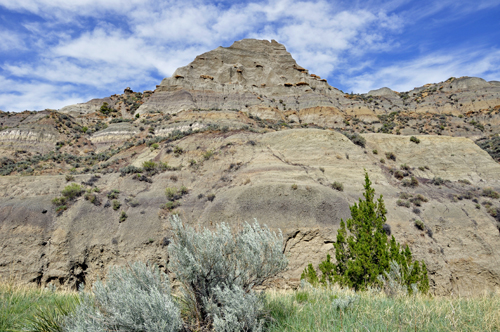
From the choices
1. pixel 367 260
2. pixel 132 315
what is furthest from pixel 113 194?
pixel 132 315

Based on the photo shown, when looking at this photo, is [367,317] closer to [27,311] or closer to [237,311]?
[237,311]

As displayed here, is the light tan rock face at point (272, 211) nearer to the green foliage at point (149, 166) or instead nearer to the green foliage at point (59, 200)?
the green foliage at point (59, 200)

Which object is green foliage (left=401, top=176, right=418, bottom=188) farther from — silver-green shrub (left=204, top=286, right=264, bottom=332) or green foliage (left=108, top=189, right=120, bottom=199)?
green foliage (left=108, top=189, right=120, bottom=199)

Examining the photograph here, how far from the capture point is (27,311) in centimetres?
505

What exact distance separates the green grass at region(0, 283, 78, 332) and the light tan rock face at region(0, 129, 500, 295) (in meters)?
8.21

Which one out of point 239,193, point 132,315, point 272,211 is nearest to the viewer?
point 132,315

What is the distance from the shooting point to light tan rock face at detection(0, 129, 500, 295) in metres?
14.9

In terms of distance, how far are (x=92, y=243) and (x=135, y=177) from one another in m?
7.13

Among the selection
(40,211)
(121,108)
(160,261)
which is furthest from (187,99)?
(160,261)

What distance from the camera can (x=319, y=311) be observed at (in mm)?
4250

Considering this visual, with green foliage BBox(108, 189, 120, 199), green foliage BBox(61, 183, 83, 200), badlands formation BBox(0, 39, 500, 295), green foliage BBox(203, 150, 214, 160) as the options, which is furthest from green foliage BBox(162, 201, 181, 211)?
green foliage BBox(61, 183, 83, 200)

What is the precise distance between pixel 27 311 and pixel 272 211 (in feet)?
41.6

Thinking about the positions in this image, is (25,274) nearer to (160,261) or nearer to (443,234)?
(160,261)

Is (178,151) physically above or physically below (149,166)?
above
